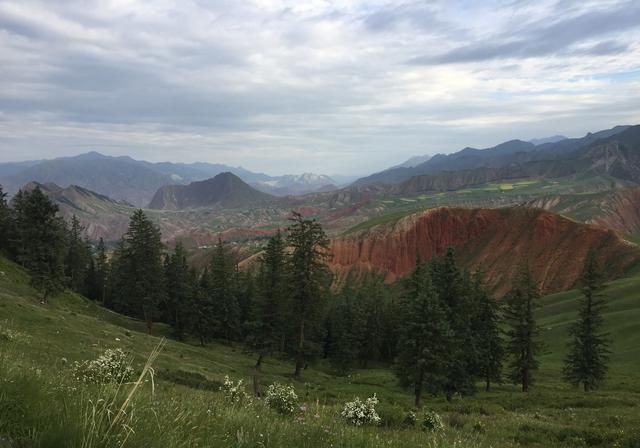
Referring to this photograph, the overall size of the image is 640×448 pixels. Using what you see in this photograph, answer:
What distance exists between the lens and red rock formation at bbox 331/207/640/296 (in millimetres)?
139500

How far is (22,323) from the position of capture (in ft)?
106

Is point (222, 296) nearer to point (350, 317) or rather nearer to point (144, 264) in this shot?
point (144, 264)

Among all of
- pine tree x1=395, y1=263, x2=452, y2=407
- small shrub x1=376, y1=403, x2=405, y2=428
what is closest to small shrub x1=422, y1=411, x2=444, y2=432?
small shrub x1=376, y1=403, x2=405, y2=428

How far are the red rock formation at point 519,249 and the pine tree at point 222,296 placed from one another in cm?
7064

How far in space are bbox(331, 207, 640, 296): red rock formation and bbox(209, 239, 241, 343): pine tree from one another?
70.6m

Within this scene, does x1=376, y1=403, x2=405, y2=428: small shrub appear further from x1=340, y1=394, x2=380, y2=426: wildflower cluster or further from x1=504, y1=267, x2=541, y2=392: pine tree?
x1=504, y1=267, x2=541, y2=392: pine tree

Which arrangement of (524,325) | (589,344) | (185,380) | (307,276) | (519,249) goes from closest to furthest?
(185,380)
(307,276)
(589,344)
(524,325)
(519,249)

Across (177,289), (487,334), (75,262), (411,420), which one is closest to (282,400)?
(411,420)

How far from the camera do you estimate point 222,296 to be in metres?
75.4

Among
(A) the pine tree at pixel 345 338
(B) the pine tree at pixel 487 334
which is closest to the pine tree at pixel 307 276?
(B) the pine tree at pixel 487 334

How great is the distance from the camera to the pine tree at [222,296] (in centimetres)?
7419

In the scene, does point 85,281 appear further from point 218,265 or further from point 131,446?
point 131,446

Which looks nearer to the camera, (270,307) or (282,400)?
(282,400)

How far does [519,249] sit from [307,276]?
464 feet
